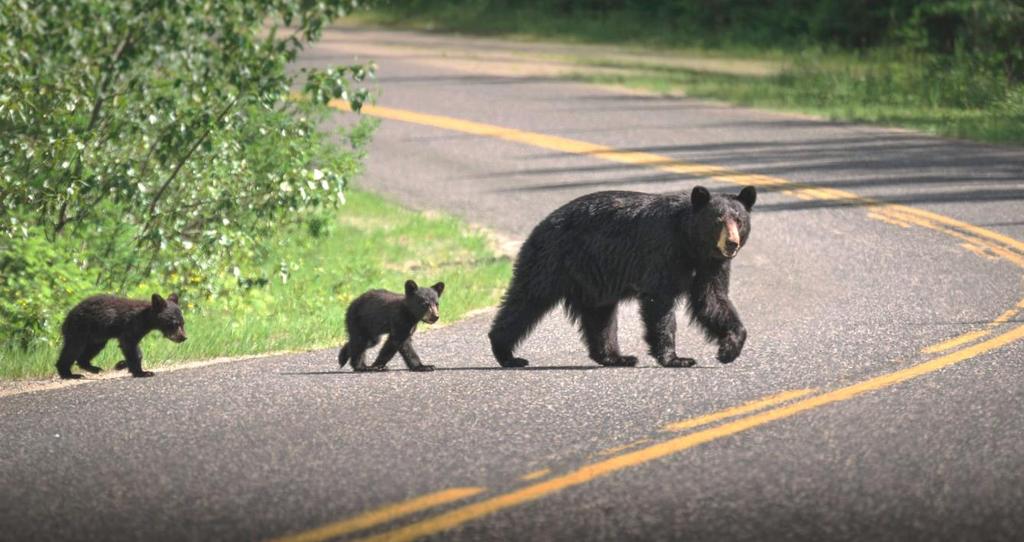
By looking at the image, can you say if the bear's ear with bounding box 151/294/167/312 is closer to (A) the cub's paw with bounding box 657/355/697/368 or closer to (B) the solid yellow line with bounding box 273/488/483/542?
(A) the cub's paw with bounding box 657/355/697/368

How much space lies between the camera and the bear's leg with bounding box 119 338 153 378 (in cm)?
962

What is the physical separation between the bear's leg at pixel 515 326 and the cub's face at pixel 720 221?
1.13 meters

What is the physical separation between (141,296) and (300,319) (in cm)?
115

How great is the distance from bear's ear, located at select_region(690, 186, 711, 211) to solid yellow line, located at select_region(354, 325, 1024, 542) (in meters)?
1.24

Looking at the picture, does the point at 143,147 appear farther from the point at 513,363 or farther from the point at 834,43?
the point at 834,43

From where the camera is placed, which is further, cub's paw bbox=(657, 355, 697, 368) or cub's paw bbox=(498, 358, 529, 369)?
cub's paw bbox=(498, 358, 529, 369)

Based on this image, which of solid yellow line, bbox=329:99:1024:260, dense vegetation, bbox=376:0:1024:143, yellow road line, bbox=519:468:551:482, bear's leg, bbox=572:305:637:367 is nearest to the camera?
yellow road line, bbox=519:468:551:482

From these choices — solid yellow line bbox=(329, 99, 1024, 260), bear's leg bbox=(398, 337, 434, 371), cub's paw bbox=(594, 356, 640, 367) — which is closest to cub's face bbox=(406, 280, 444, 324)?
bear's leg bbox=(398, 337, 434, 371)

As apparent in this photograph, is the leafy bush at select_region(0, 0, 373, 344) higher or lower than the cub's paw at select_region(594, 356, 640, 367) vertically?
higher

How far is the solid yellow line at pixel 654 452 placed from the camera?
6336 millimetres

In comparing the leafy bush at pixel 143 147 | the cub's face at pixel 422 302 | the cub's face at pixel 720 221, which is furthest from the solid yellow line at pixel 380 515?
the leafy bush at pixel 143 147

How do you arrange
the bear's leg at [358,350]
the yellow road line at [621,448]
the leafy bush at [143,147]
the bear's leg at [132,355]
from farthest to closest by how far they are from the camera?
the leafy bush at [143,147] < the bear's leg at [358,350] < the bear's leg at [132,355] < the yellow road line at [621,448]

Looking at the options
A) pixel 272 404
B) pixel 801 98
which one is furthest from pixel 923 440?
pixel 801 98

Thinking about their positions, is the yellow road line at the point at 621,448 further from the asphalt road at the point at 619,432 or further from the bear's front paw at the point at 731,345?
the bear's front paw at the point at 731,345
